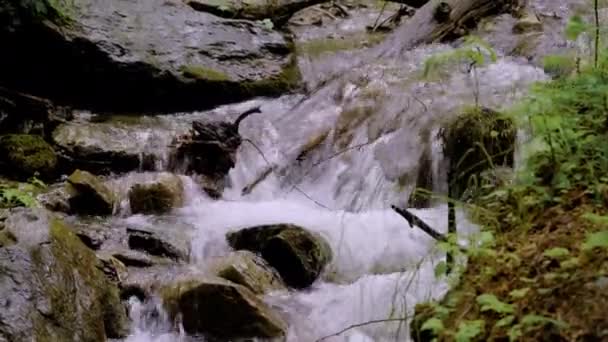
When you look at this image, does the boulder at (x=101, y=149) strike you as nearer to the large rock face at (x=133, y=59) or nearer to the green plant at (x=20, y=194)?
the green plant at (x=20, y=194)

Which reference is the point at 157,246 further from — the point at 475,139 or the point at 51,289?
the point at 475,139

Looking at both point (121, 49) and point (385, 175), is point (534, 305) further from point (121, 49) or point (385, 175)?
point (121, 49)

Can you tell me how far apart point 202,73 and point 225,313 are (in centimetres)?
467

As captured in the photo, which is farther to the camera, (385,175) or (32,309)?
(385,175)

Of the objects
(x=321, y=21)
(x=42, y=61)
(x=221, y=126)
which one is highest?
(x=321, y=21)

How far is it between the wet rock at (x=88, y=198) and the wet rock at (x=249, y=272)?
61.5 inches

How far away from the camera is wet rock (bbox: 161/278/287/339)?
4.12m

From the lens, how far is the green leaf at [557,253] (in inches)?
87.0

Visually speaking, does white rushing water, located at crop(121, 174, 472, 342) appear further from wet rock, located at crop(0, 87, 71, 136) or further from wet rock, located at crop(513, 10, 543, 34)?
wet rock, located at crop(513, 10, 543, 34)

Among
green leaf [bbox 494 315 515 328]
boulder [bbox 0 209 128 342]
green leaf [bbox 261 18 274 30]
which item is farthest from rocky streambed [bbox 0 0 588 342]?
green leaf [bbox 494 315 515 328]

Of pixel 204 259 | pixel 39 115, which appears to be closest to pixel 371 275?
pixel 204 259

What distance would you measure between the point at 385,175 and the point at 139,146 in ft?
8.30

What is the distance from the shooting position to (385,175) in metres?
6.14

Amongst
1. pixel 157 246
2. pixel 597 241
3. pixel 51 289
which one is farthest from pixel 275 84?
pixel 597 241
